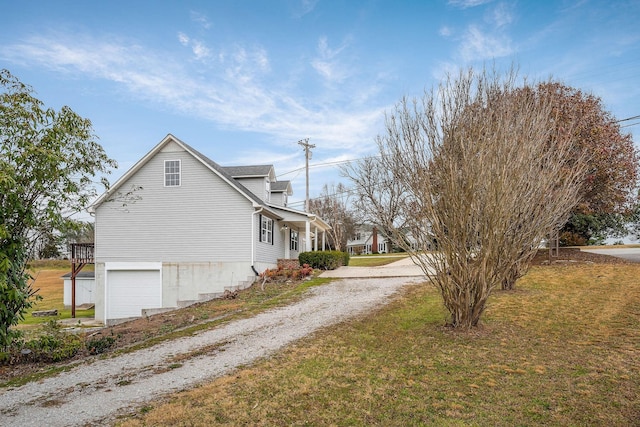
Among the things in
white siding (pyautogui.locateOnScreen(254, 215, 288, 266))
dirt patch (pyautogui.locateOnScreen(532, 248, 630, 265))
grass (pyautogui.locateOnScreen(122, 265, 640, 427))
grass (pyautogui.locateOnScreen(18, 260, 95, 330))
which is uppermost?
white siding (pyautogui.locateOnScreen(254, 215, 288, 266))

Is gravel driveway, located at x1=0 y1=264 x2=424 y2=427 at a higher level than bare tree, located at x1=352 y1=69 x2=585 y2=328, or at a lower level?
lower

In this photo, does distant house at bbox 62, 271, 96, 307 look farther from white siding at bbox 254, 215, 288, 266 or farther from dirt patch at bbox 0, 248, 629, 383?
dirt patch at bbox 0, 248, 629, 383

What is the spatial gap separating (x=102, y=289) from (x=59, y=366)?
13565 mm

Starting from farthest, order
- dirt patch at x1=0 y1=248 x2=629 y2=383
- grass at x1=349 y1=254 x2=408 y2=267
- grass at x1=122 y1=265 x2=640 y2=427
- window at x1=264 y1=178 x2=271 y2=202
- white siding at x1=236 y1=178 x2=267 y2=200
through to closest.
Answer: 1. grass at x1=349 y1=254 x2=408 y2=267
2. window at x1=264 y1=178 x2=271 y2=202
3. white siding at x1=236 y1=178 x2=267 y2=200
4. dirt patch at x1=0 y1=248 x2=629 y2=383
5. grass at x1=122 y1=265 x2=640 y2=427

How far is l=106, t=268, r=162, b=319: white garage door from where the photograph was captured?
1975 centimetres

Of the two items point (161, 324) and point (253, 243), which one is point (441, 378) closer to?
point (161, 324)

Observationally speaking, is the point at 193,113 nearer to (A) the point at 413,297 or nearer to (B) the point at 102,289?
(B) the point at 102,289

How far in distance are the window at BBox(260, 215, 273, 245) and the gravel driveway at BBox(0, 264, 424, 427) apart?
9.08m

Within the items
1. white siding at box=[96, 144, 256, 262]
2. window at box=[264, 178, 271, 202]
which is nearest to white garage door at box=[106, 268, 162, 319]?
white siding at box=[96, 144, 256, 262]

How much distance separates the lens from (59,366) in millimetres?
7742

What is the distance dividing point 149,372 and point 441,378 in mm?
4465

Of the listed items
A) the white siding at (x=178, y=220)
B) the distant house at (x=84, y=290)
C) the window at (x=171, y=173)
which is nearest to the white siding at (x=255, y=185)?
the white siding at (x=178, y=220)

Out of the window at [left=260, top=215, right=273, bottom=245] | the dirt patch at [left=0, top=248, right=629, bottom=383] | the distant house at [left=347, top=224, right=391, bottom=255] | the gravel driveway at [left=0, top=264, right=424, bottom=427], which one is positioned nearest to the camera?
the gravel driveway at [left=0, top=264, right=424, bottom=427]

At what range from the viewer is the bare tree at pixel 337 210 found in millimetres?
52781
